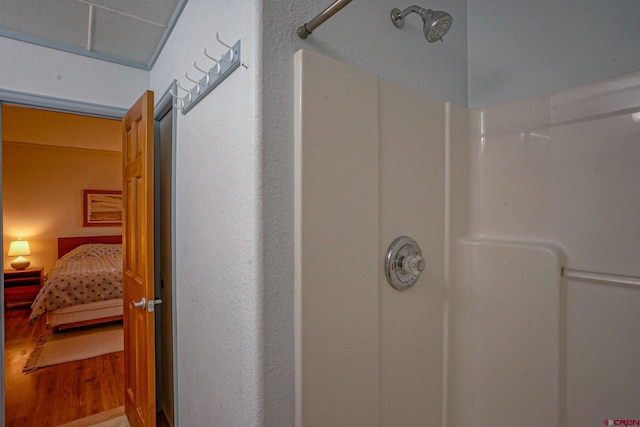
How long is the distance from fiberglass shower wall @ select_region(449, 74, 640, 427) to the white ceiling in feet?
5.62

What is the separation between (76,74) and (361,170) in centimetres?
208

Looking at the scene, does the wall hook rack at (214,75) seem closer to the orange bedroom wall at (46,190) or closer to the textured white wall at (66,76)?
the textured white wall at (66,76)

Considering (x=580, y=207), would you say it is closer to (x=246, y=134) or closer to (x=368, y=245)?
(x=368, y=245)

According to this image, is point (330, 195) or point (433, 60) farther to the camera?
point (433, 60)

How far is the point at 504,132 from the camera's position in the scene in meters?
1.27

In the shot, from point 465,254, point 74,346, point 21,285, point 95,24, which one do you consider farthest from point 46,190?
point 465,254

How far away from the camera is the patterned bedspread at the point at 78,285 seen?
11.2 feet

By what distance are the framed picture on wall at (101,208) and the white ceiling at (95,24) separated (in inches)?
165

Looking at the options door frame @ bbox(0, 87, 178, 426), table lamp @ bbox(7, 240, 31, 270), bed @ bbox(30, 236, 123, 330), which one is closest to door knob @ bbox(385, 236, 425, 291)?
door frame @ bbox(0, 87, 178, 426)

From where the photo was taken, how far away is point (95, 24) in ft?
5.28

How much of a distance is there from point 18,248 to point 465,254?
20.2ft

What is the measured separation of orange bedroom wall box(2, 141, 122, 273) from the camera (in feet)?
14.9

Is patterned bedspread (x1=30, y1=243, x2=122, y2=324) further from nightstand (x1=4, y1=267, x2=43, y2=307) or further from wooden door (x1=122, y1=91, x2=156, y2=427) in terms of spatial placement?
wooden door (x1=122, y1=91, x2=156, y2=427)

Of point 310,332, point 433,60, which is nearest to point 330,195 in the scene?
point 310,332
